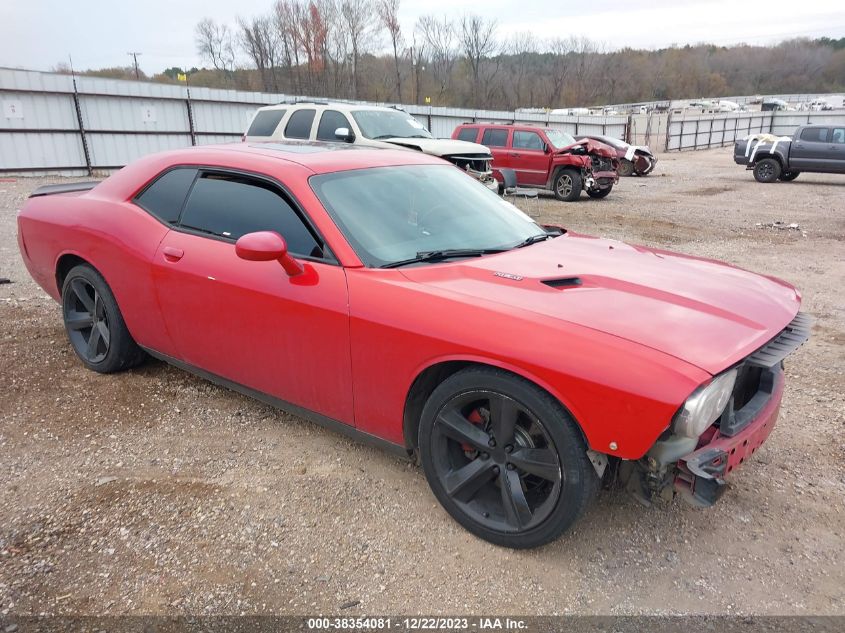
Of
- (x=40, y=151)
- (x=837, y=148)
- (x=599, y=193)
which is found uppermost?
(x=40, y=151)

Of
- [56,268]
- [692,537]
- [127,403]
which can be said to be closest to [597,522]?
[692,537]

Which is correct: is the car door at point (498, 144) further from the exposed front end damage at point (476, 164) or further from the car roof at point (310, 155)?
the car roof at point (310, 155)

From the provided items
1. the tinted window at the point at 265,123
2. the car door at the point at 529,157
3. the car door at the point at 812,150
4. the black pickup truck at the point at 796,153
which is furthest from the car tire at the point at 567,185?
the car door at the point at 812,150

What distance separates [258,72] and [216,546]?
61.4 metres

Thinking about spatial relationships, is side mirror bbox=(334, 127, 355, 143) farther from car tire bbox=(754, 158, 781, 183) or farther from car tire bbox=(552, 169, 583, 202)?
car tire bbox=(754, 158, 781, 183)

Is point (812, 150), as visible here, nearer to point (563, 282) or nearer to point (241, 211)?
point (563, 282)

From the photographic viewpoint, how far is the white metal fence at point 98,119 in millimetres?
15117

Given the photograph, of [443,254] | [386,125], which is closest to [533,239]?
[443,254]

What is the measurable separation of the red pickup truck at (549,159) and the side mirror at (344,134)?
5.30 meters

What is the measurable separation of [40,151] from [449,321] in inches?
684

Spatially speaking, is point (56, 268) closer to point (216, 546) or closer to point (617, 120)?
point (216, 546)

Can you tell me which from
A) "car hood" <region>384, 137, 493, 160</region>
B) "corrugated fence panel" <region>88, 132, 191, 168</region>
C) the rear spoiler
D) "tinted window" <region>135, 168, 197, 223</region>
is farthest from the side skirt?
"corrugated fence panel" <region>88, 132, 191, 168</region>

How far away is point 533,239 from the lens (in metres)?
3.30

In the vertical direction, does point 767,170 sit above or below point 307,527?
below
